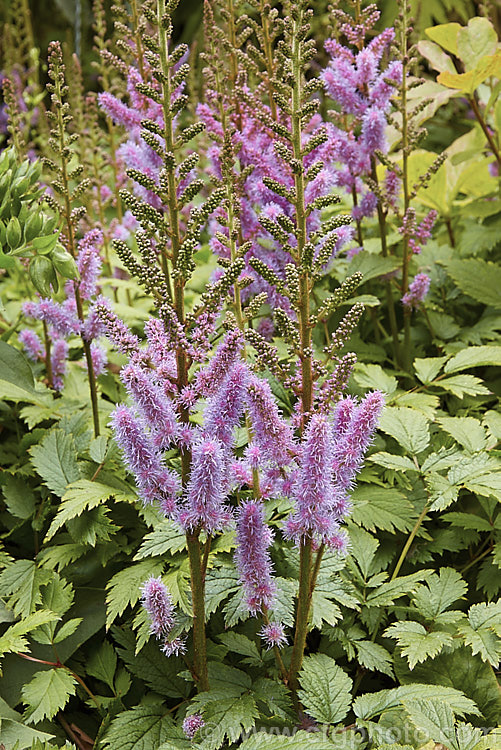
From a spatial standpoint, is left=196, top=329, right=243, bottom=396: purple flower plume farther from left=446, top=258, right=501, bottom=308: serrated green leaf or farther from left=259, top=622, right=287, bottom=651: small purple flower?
left=446, top=258, right=501, bottom=308: serrated green leaf

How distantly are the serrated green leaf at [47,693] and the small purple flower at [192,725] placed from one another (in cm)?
29

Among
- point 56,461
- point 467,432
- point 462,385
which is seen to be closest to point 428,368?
point 462,385

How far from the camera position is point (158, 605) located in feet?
4.12

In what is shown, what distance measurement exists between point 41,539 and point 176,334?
0.94 m

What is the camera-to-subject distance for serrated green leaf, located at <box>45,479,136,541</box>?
4.98ft

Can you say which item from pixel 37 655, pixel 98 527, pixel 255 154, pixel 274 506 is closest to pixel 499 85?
pixel 255 154

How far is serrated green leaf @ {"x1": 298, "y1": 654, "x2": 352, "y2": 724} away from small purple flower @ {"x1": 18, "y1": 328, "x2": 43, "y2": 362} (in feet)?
4.48

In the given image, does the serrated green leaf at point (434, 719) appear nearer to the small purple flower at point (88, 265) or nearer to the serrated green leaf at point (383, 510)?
the serrated green leaf at point (383, 510)

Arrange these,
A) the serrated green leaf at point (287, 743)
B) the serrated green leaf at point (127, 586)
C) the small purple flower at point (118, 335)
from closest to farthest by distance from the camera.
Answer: the serrated green leaf at point (287, 743), the small purple flower at point (118, 335), the serrated green leaf at point (127, 586)

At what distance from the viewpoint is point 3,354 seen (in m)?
1.70

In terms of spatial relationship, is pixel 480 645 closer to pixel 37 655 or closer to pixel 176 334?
pixel 176 334

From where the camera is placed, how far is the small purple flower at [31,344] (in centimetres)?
222

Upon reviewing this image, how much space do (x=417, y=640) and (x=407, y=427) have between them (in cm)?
54

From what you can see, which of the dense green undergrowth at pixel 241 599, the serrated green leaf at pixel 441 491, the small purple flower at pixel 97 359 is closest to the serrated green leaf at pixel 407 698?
the dense green undergrowth at pixel 241 599
